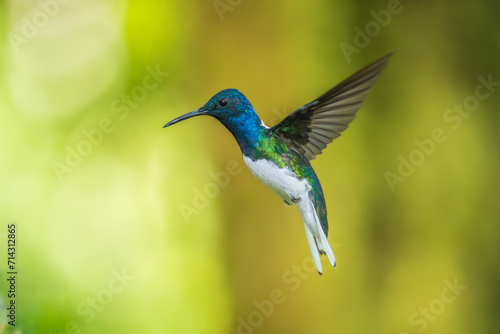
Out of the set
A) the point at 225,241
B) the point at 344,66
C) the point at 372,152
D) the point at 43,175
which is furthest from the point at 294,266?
the point at 43,175

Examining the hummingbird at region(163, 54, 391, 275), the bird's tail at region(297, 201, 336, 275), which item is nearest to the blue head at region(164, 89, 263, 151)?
the hummingbird at region(163, 54, 391, 275)

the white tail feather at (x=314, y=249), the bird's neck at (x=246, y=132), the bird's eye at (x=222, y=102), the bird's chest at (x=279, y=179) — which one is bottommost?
the white tail feather at (x=314, y=249)

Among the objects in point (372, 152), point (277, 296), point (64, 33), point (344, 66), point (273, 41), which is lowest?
point (277, 296)

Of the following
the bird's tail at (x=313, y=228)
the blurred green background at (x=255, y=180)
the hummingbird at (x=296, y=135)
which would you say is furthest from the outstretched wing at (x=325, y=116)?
the blurred green background at (x=255, y=180)

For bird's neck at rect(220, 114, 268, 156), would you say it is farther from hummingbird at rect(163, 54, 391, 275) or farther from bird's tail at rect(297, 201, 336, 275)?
bird's tail at rect(297, 201, 336, 275)

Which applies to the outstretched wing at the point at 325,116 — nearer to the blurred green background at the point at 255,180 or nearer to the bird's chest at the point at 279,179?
the bird's chest at the point at 279,179

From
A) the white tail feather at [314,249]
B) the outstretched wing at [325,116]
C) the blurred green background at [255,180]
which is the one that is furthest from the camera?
the blurred green background at [255,180]

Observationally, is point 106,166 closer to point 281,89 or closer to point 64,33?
point 64,33
